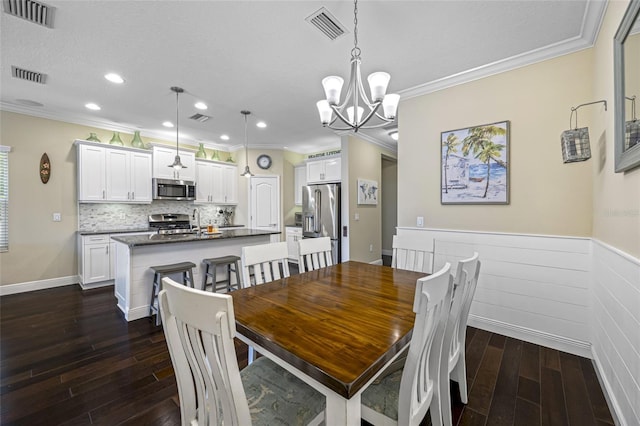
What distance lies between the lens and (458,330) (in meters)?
1.63

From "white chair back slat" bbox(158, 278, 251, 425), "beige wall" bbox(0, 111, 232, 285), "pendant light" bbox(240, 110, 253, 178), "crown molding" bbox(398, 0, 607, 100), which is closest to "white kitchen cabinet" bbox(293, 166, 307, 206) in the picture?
"pendant light" bbox(240, 110, 253, 178)

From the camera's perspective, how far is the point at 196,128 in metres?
4.82

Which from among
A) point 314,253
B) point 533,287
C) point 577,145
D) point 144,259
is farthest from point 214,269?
point 577,145

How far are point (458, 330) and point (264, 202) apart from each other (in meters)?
5.01

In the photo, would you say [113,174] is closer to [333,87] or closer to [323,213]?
[323,213]

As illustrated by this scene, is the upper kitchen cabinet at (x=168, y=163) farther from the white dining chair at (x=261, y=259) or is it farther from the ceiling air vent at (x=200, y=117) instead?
the white dining chair at (x=261, y=259)

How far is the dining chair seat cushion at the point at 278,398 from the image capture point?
101 cm

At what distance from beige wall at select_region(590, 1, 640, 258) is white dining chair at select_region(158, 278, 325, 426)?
5.86ft

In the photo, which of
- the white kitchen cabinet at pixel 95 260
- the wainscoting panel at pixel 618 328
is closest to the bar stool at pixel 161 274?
the white kitchen cabinet at pixel 95 260

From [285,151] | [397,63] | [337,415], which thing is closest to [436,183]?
[397,63]

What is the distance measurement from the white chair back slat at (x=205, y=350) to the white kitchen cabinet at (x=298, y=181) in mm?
5523

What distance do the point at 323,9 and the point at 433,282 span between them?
6.67 feet

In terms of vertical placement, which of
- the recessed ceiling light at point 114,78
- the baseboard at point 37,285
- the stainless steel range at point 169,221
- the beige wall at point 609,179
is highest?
the recessed ceiling light at point 114,78

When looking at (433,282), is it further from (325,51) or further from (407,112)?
(407,112)
